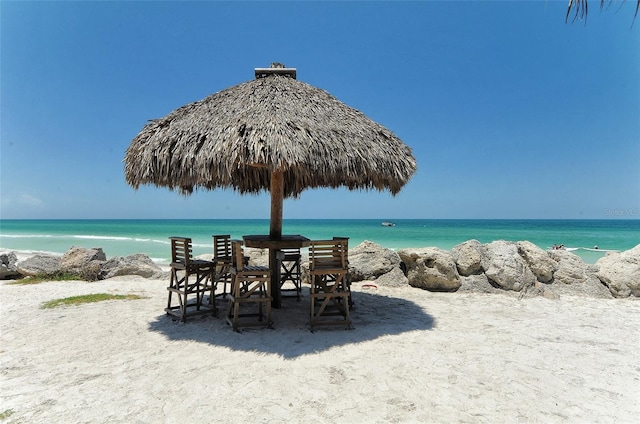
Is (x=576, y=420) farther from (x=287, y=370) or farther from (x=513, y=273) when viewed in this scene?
(x=513, y=273)

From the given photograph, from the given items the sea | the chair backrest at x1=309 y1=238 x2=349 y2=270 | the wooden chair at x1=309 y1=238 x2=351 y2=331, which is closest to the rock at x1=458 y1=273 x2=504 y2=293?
the wooden chair at x1=309 y1=238 x2=351 y2=331

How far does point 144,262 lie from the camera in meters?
9.12

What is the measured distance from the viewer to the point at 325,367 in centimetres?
342

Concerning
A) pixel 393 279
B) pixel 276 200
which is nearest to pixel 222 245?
pixel 276 200

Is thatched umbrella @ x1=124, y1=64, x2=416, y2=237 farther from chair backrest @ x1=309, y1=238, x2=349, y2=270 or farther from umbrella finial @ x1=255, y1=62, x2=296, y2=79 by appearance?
chair backrest @ x1=309, y1=238, x2=349, y2=270

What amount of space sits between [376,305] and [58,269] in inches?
294

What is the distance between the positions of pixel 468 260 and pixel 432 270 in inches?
32.3

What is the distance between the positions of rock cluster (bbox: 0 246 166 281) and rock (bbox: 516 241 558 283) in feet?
26.8

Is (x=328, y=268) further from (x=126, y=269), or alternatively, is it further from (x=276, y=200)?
(x=126, y=269)

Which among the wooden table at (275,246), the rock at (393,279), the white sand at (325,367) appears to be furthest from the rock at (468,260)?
the wooden table at (275,246)

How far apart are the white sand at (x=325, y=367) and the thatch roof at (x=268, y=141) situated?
1951 millimetres

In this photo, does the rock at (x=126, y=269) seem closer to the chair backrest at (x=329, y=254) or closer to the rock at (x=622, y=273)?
the chair backrest at (x=329, y=254)

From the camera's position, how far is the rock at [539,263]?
7137 mm

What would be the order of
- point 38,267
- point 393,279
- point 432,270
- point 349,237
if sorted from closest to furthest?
point 432,270
point 393,279
point 38,267
point 349,237
